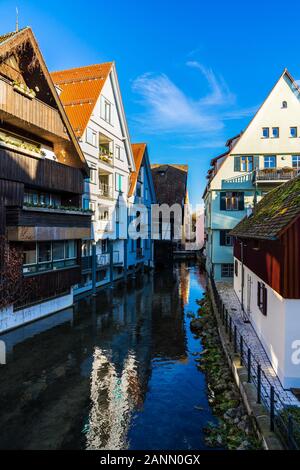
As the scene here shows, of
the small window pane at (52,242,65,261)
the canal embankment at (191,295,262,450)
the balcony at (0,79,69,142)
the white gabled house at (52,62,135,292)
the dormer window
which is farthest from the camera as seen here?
the dormer window

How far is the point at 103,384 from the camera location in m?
10.7

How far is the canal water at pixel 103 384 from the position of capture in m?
7.82

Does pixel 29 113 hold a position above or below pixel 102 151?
below

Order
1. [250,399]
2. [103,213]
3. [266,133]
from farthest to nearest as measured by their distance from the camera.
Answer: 1. [103,213]
2. [266,133]
3. [250,399]

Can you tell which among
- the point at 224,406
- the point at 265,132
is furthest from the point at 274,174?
the point at 224,406

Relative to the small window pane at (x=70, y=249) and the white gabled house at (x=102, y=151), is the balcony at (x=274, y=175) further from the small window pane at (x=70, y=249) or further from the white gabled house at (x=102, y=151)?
the small window pane at (x=70, y=249)

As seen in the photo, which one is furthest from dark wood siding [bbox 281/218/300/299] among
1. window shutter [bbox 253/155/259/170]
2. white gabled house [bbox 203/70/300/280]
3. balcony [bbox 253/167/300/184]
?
window shutter [bbox 253/155/259/170]

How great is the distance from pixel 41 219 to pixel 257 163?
18944 millimetres

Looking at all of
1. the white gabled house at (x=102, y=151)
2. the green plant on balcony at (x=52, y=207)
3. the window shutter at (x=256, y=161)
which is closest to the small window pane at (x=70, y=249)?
the green plant on balcony at (x=52, y=207)

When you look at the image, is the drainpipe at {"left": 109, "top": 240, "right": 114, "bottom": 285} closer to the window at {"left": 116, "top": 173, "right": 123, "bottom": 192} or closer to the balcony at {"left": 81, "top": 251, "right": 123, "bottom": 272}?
the balcony at {"left": 81, "top": 251, "right": 123, "bottom": 272}

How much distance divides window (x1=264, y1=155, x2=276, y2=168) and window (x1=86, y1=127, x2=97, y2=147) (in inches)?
564

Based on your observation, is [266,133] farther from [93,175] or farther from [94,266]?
[94,266]

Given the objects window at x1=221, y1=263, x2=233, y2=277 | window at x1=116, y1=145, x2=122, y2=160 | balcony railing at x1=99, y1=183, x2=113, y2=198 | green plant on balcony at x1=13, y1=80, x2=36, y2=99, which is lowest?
window at x1=221, y1=263, x2=233, y2=277

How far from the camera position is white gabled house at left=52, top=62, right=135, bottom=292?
79.7 feet
